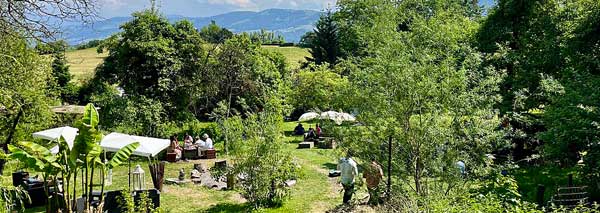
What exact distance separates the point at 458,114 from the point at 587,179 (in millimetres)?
4975

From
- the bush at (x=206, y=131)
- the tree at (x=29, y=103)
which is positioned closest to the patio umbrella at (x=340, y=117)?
the tree at (x=29, y=103)

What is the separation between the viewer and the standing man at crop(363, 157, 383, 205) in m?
11.5

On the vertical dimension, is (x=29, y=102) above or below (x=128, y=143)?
above

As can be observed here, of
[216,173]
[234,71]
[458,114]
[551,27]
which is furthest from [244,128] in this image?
[234,71]

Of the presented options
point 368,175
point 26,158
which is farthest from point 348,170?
point 26,158

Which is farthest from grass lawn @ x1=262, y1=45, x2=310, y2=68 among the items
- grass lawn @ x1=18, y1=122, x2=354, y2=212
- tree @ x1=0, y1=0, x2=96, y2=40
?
tree @ x1=0, y1=0, x2=96, y2=40

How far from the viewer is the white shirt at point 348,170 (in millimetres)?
11914

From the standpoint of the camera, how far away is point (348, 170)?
11.9 m

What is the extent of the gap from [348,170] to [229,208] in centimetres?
343

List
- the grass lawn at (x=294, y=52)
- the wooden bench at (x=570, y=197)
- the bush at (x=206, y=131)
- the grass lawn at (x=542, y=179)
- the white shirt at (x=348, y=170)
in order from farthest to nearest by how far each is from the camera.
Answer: the grass lawn at (x=294, y=52)
the bush at (x=206, y=131)
the grass lawn at (x=542, y=179)
the white shirt at (x=348, y=170)
the wooden bench at (x=570, y=197)

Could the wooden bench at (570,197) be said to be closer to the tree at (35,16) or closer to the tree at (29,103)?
the tree at (35,16)

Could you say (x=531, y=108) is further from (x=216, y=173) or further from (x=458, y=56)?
(x=216, y=173)

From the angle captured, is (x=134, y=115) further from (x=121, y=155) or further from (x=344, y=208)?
(x=344, y=208)

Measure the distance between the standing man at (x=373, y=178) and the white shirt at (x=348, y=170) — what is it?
0.31 metres
